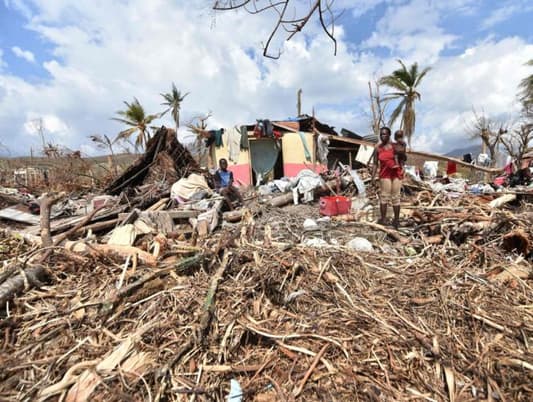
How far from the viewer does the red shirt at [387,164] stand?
4539 mm

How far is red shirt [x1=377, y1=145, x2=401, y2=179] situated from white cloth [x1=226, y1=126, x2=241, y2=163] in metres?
6.45

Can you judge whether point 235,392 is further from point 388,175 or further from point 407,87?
point 407,87

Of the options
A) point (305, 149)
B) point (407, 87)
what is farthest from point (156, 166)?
point (407, 87)

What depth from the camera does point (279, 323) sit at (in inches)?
91.6

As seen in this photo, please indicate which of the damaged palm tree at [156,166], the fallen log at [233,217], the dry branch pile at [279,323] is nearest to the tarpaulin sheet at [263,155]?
the damaged palm tree at [156,166]

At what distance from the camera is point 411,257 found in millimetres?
3350

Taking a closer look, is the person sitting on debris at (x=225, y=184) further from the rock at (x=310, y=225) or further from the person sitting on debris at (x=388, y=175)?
the person sitting on debris at (x=388, y=175)

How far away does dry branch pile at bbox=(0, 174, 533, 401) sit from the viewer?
70.9 inches

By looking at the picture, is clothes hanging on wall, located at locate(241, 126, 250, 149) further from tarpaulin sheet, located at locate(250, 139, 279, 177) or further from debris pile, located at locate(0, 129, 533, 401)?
debris pile, located at locate(0, 129, 533, 401)

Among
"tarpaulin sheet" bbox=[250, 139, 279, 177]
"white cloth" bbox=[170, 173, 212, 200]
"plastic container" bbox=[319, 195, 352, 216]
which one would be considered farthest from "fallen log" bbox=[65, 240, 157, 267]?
"tarpaulin sheet" bbox=[250, 139, 279, 177]

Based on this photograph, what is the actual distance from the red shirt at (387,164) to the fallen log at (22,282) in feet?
15.4

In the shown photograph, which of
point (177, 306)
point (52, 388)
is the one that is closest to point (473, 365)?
point (177, 306)

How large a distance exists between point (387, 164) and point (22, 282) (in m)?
4.82

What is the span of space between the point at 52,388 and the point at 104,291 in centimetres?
108
